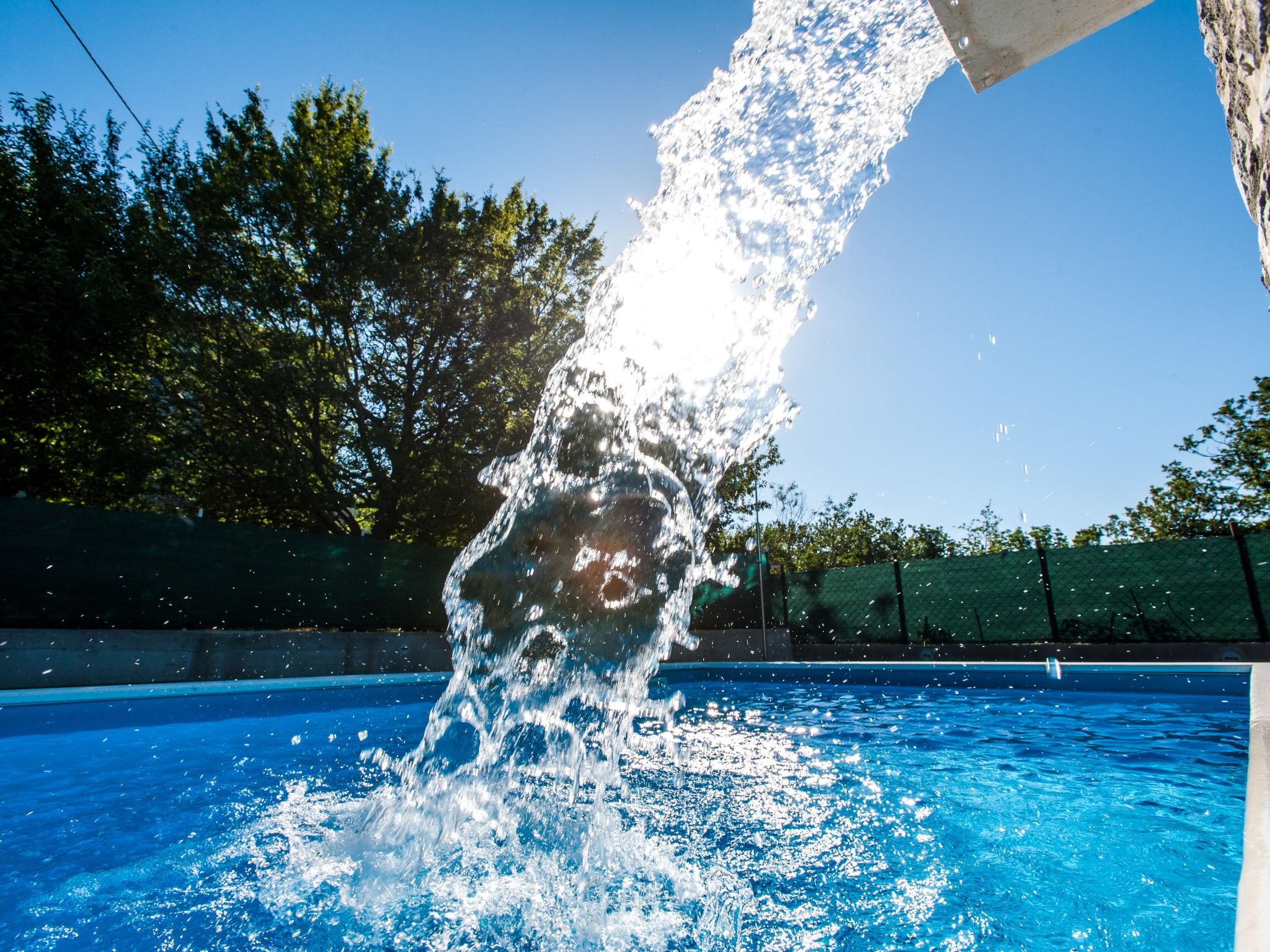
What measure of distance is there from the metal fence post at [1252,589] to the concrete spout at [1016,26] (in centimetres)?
989

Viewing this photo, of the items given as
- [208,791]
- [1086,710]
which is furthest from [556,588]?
[1086,710]

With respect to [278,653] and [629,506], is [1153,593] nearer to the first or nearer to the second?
[629,506]

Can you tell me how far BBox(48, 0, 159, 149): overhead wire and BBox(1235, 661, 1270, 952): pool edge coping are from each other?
37.0 feet

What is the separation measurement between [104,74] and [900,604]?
14794 mm

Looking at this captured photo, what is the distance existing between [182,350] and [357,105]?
739 centimetres

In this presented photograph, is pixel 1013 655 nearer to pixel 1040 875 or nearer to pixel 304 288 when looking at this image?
pixel 1040 875

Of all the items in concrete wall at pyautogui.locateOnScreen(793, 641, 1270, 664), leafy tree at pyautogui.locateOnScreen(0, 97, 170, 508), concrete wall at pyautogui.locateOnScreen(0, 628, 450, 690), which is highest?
leafy tree at pyautogui.locateOnScreen(0, 97, 170, 508)

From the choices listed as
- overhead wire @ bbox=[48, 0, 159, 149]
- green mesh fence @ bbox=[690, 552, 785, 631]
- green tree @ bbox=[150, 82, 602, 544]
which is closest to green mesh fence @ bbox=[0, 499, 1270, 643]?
green mesh fence @ bbox=[690, 552, 785, 631]

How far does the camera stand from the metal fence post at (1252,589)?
8.00 metres

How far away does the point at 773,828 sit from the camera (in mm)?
2516

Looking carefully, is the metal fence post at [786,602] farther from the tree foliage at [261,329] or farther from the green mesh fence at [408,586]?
the tree foliage at [261,329]

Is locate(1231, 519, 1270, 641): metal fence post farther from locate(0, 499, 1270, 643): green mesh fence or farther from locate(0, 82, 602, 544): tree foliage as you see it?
locate(0, 82, 602, 544): tree foliage

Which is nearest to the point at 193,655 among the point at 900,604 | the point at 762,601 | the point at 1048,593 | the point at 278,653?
the point at 278,653

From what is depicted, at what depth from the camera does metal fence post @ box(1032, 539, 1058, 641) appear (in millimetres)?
9336
